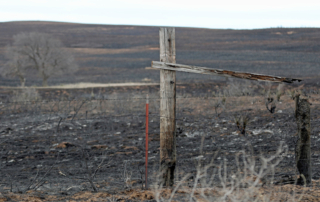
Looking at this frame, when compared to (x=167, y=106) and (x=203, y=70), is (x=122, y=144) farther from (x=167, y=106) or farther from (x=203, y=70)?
(x=203, y=70)

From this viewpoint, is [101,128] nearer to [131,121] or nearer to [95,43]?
[131,121]

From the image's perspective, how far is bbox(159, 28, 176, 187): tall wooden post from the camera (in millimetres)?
4914

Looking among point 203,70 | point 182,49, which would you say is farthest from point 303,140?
point 182,49

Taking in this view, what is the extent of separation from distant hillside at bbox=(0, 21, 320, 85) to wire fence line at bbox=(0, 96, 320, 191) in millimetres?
27202

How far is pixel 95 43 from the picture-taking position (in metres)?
79.9

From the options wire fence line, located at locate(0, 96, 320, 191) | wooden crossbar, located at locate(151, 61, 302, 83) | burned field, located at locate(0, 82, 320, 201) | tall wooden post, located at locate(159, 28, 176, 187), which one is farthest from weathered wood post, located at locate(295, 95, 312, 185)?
tall wooden post, located at locate(159, 28, 176, 187)

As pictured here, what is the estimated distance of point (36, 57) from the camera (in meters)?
34.9

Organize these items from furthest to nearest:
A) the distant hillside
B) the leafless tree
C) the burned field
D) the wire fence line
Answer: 1. the distant hillside
2. the leafless tree
3. the wire fence line
4. the burned field

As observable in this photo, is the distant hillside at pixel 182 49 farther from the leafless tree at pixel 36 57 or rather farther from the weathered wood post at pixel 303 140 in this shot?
the weathered wood post at pixel 303 140

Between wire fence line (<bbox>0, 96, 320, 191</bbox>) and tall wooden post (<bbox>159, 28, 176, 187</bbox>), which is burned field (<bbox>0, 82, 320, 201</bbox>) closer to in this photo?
wire fence line (<bbox>0, 96, 320, 191</bbox>)

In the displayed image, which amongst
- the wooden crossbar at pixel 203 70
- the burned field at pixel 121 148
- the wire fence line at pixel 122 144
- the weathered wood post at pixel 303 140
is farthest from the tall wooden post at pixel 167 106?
the weathered wood post at pixel 303 140

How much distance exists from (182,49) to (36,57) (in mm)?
38574

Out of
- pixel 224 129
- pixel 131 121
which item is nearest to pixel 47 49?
pixel 131 121

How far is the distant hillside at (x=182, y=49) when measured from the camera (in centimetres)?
4709
